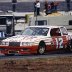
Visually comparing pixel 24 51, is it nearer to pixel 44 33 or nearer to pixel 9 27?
pixel 44 33

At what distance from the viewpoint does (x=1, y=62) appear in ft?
46.1

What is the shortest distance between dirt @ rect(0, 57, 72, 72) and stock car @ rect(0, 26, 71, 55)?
4.88 meters

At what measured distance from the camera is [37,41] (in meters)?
19.5

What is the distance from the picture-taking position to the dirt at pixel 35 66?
44.9 ft

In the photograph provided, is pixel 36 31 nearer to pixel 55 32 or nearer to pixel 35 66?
pixel 55 32

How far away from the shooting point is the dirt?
13695mm

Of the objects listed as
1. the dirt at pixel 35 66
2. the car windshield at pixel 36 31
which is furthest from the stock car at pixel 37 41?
the dirt at pixel 35 66

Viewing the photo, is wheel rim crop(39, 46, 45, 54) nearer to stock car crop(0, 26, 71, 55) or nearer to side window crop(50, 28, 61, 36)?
stock car crop(0, 26, 71, 55)

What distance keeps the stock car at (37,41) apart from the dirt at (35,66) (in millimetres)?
4882

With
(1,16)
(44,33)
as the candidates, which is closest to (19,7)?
(1,16)

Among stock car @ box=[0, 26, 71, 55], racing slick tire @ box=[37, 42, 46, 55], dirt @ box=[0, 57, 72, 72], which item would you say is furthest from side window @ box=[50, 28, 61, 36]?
dirt @ box=[0, 57, 72, 72]

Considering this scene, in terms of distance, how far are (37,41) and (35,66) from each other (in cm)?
572

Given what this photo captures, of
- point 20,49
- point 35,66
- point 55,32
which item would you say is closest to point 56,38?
point 55,32

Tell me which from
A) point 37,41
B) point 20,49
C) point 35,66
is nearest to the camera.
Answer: point 35,66
